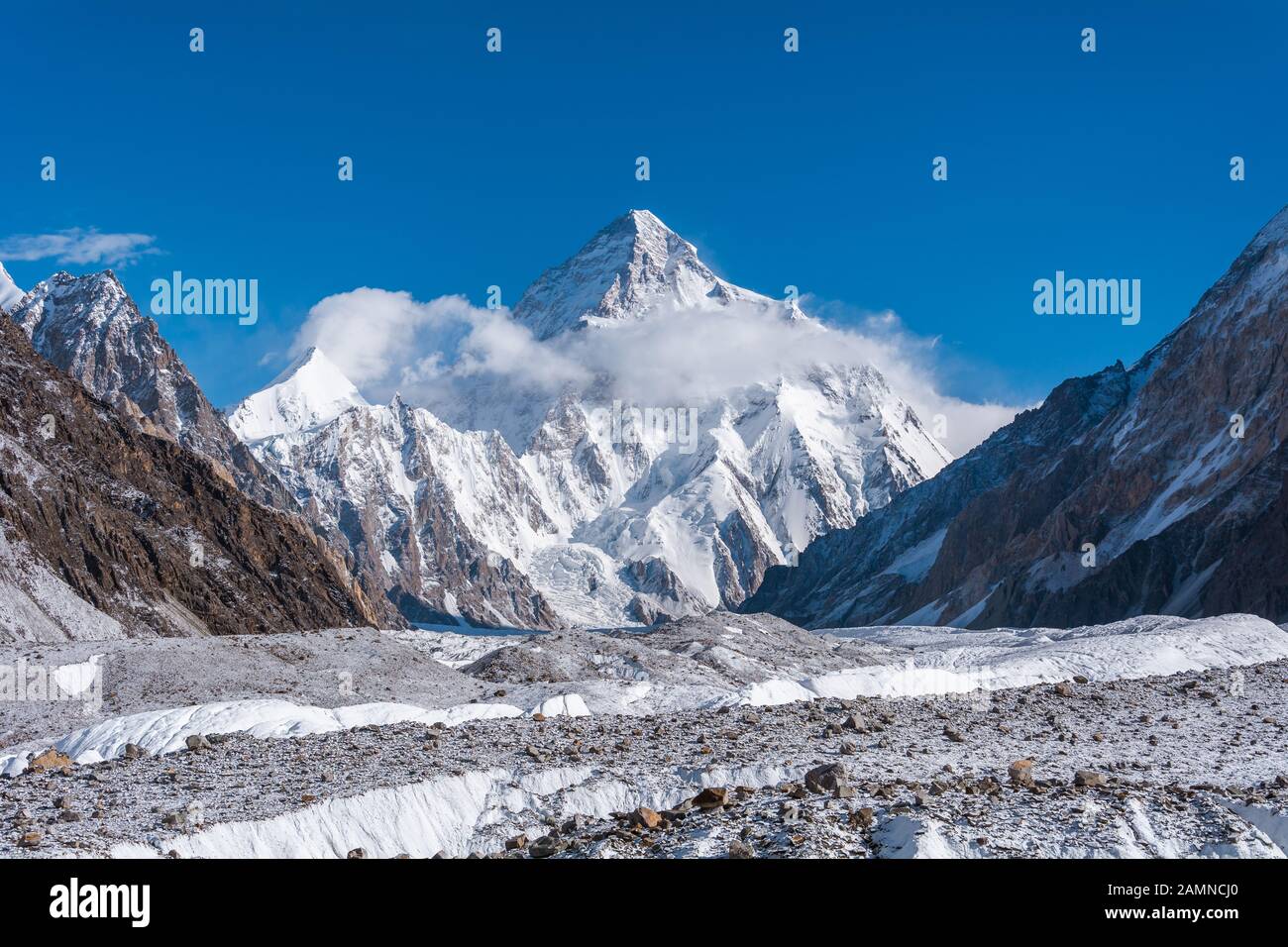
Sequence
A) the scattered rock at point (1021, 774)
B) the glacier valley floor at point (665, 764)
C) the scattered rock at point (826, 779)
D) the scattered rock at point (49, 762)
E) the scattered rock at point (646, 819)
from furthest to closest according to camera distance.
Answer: the scattered rock at point (49, 762), the scattered rock at point (1021, 774), the scattered rock at point (826, 779), the scattered rock at point (646, 819), the glacier valley floor at point (665, 764)

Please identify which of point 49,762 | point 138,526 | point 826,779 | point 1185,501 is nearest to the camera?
point 826,779

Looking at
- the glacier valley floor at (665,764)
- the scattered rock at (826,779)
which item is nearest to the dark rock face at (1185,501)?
the glacier valley floor at (665,764)

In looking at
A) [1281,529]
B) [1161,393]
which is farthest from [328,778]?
[1161,393]

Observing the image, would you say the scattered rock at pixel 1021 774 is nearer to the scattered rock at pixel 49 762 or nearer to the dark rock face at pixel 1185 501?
the scattered rock at pixel 49 762

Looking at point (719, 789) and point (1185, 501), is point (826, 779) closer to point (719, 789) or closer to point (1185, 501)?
point (719, 789)

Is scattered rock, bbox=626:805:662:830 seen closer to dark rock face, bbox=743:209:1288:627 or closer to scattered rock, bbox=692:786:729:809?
scattered rock, bbox=692:786:729:809

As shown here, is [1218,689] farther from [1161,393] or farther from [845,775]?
[1161,393]

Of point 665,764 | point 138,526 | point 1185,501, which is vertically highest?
point 1185,501

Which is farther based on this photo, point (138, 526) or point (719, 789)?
point (138, 526)

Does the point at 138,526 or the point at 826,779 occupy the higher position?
the point at 138,526

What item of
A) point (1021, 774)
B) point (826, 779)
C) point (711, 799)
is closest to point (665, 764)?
point (826, 779)
